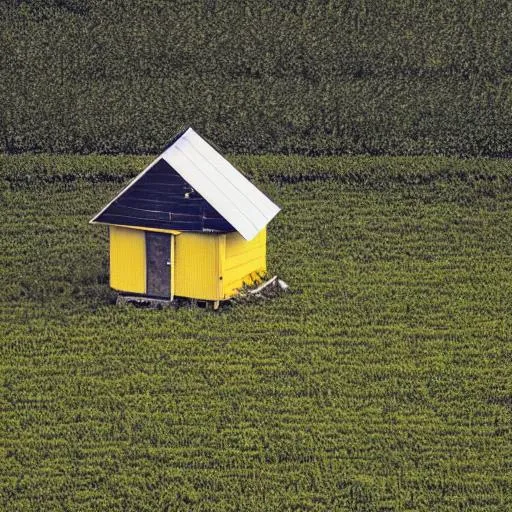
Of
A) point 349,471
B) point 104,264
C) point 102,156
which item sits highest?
point 102,156

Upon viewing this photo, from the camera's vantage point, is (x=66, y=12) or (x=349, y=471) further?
(x=66, y=12)

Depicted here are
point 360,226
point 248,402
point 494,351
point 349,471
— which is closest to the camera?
point 349,471

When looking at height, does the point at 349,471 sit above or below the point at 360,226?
below

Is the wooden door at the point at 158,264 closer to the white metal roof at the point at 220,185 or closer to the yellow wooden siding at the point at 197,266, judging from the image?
the yellow wooden siding at the point at 197,266

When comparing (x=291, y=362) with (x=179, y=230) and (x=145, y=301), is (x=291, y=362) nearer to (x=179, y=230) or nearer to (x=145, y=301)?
(x=179, y=230)

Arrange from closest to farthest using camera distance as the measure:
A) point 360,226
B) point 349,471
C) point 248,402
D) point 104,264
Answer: point 349,471
point 248,402
point 104,264
point 360,226

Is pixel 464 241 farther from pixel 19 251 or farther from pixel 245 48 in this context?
pixel 245 48

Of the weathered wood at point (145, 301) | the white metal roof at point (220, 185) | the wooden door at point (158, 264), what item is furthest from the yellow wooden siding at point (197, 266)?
the white metal roof at point (220, 185)

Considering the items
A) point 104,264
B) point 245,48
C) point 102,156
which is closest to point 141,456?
point 104,264
